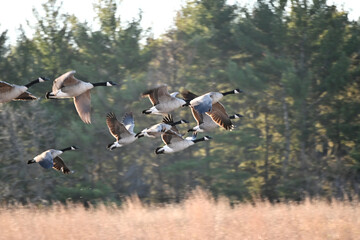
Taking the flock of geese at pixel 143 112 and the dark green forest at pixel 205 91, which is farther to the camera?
the dark green forest at pixel 205 91

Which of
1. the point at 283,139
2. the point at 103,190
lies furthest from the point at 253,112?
the point at 103,190

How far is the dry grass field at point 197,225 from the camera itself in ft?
33.4

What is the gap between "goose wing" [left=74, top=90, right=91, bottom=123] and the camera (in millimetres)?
8875

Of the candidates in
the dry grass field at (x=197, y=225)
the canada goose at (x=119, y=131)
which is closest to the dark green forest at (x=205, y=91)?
the dry grass field at (x=197, y=225)

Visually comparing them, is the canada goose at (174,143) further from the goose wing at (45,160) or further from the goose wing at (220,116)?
the goose wing at (45,160)

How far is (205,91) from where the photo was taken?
25.3 metres

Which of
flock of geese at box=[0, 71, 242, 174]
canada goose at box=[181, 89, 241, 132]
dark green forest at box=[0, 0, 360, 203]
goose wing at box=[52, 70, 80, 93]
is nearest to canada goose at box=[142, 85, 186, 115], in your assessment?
flock of geese at box=[0, 71, 242, 174]

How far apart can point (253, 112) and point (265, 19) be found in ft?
13.6

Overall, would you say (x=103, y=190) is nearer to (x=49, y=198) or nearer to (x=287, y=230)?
(x=49, y=198)

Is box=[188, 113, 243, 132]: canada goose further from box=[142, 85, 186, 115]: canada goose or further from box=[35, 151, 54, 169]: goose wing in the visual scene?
box=[35, 151, 54, 169]: goose wing

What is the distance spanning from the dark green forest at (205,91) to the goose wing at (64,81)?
12.3 m

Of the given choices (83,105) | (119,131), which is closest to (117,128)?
(119,131)

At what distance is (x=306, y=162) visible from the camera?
80.7ft

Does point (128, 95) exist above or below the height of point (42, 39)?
below
